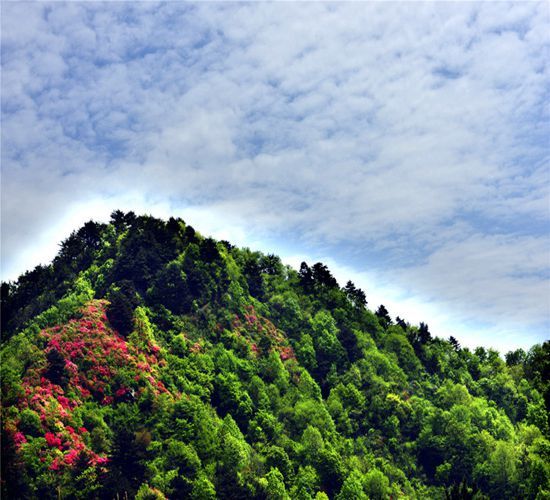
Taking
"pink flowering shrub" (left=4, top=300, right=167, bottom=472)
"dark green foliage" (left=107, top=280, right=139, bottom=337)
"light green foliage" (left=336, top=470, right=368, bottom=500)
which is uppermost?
"dark green foliage" (left=107, top=280, right=139, bottom=337)

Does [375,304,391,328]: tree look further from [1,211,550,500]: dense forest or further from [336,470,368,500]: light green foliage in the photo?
[336,470,368,500]: light green foliage

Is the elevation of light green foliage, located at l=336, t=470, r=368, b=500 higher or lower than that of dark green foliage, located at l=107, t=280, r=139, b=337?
lower

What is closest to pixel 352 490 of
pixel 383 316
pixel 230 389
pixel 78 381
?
pixel 230 389

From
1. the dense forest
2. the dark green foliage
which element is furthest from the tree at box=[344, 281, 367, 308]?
the dark green foliage

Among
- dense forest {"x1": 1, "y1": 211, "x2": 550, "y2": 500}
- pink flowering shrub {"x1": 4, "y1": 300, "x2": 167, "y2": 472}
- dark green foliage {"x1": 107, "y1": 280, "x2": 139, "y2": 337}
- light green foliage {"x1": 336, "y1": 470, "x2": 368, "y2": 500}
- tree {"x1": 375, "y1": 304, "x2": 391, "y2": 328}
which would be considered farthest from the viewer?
tree {"x1": 375, "y1": 304, "x2": 391, "y2": 328}

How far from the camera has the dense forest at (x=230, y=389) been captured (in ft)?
224

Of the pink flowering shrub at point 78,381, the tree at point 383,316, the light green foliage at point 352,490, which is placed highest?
the tree at point 383,316

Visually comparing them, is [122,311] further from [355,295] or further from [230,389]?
[355,295]

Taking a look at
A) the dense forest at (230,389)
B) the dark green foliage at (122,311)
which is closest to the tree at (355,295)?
the dense forest at (230,389)

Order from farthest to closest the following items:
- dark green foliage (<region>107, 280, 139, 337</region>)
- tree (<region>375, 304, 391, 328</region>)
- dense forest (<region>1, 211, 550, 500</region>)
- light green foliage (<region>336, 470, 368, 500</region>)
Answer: tree (<region>375, 304, 391, 328</region>) → dark green foliage (<region>107, 280, 139, 337</region>) → light green foliage (<region>336, 470, 368, 500</region>) → dense forest (<region>1, 211, 550, 500</region>)

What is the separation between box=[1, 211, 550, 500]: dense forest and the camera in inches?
→ 2682

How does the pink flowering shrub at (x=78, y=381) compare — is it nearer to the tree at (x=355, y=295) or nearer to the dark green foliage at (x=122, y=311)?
the dark green foliage at (x=122, y=311)

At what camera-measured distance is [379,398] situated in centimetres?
10369

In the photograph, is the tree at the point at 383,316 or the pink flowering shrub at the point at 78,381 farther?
the tree at the point at 383,316
